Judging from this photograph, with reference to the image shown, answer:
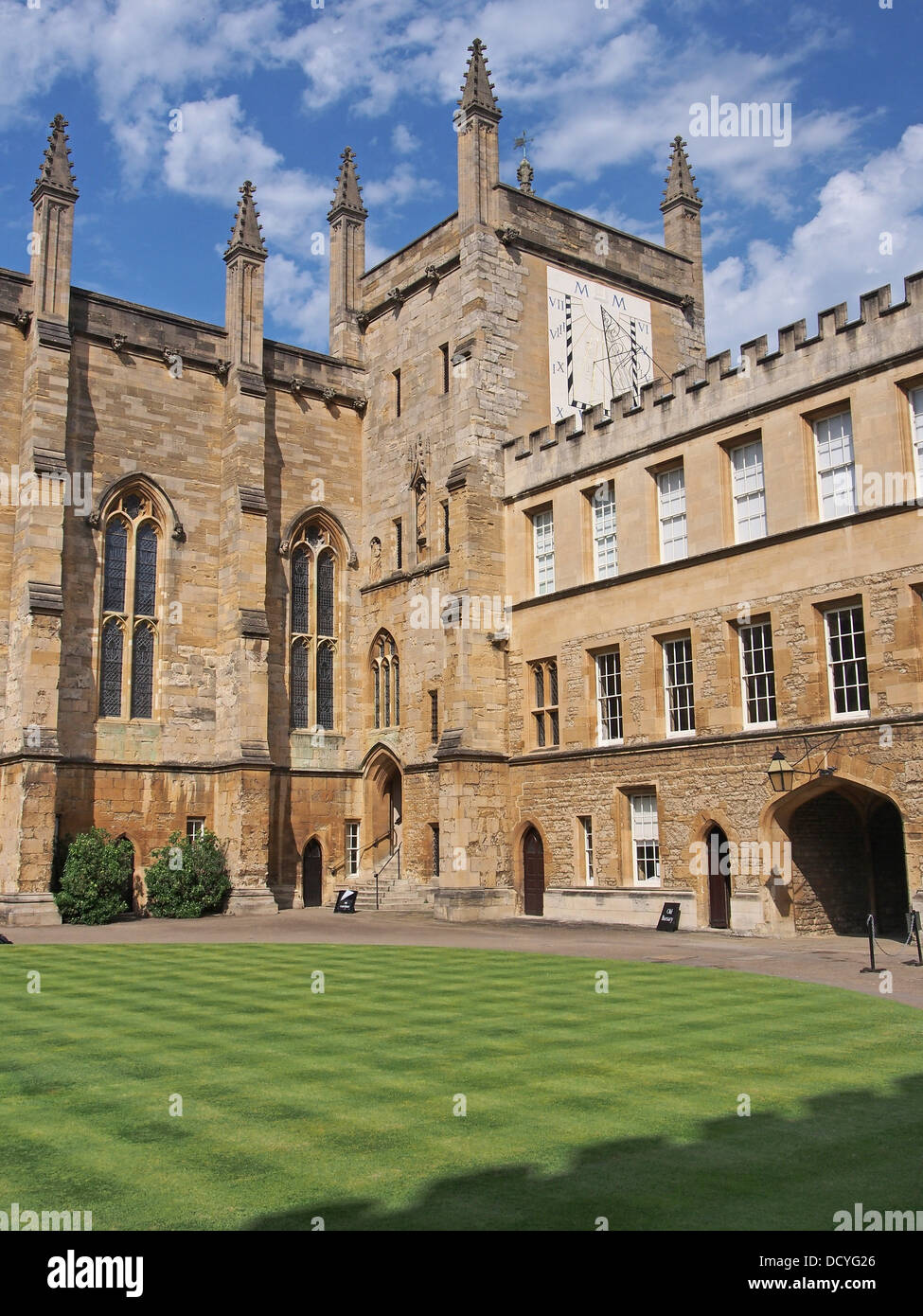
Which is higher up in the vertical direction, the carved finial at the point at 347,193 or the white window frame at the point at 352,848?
the carved finial at the point at 347,193

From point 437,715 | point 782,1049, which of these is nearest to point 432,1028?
point 782,1049

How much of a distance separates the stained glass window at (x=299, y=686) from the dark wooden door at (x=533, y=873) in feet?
25.9

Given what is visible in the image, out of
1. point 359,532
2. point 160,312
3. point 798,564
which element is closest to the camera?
Answer: point 798,564

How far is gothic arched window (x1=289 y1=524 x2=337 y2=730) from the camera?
33.2 m

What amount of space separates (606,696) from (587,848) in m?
3.54

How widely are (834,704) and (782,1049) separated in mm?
12541

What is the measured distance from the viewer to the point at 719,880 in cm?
2358

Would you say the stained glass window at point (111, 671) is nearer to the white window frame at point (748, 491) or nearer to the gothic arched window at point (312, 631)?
the gothic arched window at point (312, 631)

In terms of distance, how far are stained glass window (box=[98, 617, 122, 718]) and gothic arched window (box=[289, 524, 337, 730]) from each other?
4880 millimetres

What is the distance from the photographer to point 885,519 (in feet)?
67.7

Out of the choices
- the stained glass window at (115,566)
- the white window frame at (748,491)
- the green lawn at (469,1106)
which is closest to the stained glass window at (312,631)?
the stained glass window at (115,566)

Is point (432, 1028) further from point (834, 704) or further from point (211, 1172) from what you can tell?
point (834, 704)

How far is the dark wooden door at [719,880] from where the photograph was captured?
2336 centimetres

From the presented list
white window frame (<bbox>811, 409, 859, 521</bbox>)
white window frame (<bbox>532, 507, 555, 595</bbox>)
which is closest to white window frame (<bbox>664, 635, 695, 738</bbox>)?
white window frame (<bbox>811, 409, 859, 521</bbox>)
